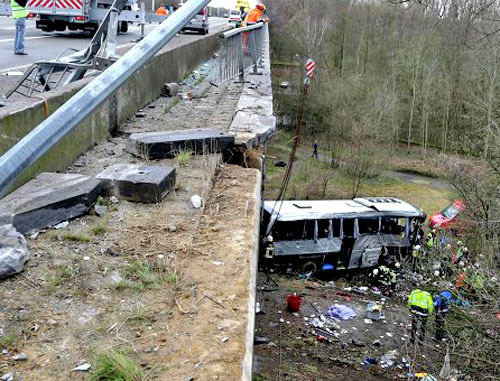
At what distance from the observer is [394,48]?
33281 millimetres

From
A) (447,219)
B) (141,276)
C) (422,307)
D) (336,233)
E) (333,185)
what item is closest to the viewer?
(141,276)

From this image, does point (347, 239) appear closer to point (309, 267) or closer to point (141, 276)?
point (309, 267)

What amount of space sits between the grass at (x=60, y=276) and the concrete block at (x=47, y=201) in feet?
1.79

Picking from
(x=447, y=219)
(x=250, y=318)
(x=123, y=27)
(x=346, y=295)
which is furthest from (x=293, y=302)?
(x=123, y=27)

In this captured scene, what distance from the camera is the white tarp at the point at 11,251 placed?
3.12 meters

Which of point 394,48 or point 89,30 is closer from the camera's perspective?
point 89,30

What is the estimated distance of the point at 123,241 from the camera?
3795 millimetres

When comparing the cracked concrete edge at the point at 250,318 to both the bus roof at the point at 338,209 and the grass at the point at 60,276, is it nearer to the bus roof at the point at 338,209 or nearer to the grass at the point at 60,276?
the grass at the point at 60,276

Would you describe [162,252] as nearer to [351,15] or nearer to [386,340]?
[386,340]

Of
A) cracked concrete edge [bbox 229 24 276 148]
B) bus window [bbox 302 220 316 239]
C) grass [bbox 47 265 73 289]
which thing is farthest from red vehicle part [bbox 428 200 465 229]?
grass [bbox 47 265 73 289]

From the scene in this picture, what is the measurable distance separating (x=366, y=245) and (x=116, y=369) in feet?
48.1

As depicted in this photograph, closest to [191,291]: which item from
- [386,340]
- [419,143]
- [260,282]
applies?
[386,340]

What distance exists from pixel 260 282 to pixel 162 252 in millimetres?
11602

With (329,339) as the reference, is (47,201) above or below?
above
